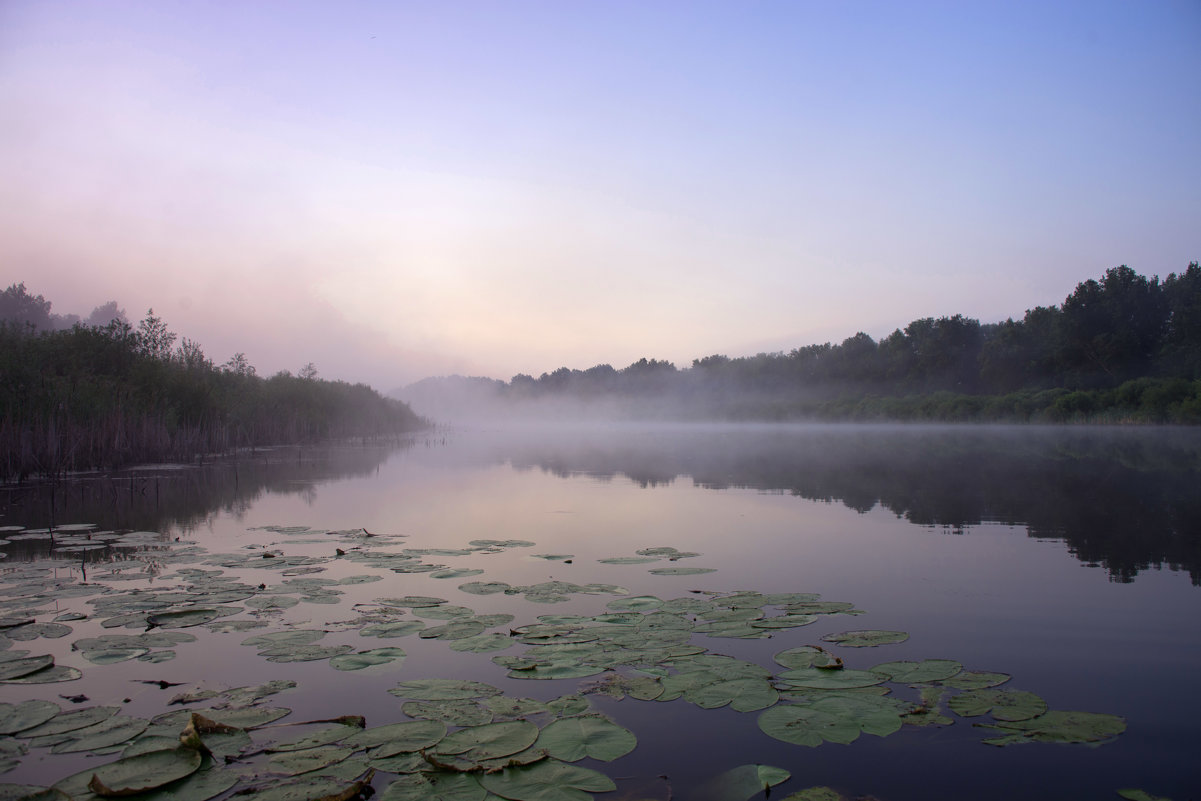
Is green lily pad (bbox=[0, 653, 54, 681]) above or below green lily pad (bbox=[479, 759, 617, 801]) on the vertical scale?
above

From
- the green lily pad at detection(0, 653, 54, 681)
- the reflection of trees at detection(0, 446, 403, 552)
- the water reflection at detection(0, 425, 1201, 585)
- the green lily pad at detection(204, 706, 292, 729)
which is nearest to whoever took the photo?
the green lily pad at detection(204, 706, 292, 729)

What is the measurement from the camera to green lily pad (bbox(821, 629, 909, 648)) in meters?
3.56

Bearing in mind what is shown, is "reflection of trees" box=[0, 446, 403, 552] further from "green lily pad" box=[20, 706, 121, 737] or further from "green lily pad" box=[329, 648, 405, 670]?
"green lily pad" box=[329, 648, 405, 670]

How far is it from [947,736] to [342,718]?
2339mm

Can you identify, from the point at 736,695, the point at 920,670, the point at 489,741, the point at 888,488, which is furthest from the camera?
the point at 888,488

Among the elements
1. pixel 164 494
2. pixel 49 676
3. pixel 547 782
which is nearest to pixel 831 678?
pixel 547 782

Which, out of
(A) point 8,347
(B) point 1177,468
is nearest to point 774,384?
(B) point 1177,468

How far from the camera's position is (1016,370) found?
177 ft

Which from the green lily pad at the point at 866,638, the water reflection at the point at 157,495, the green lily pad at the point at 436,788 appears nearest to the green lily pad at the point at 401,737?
the green lily pad at the point at 436,788

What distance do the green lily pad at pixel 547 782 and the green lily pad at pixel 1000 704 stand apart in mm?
1551

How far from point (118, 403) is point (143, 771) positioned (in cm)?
1517

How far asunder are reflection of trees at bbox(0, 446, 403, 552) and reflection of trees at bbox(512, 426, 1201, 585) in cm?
507

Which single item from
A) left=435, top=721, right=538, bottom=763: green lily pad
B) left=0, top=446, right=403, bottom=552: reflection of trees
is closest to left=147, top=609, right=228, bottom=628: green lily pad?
left=435, top=721, right=538, bottom=763: green lily pad

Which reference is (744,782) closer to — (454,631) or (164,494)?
(454,631)
